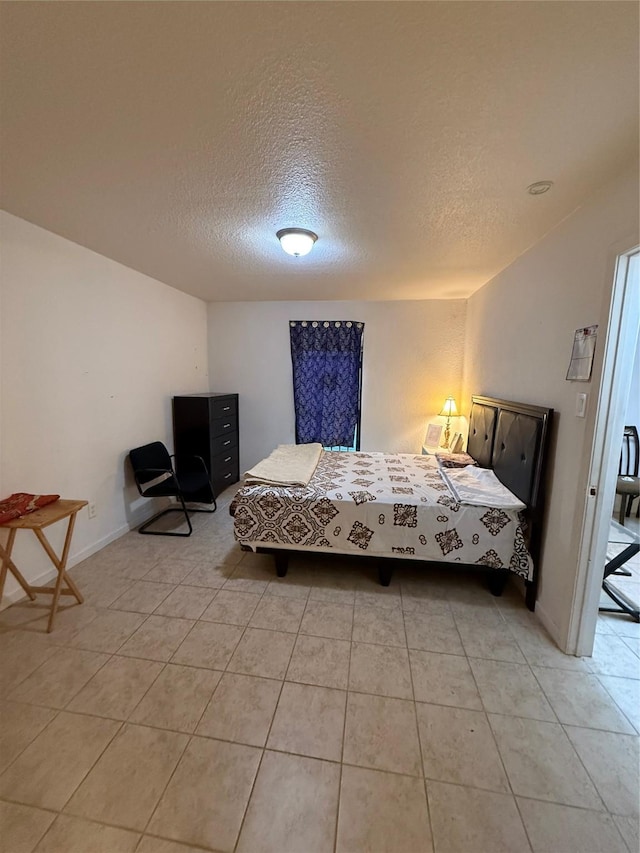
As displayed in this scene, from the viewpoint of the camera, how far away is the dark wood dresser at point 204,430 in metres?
3.55

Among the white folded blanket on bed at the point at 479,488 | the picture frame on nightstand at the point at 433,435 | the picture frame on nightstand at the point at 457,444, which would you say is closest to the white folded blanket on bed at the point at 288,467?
the white folded blanket on bed at the point at 479,488

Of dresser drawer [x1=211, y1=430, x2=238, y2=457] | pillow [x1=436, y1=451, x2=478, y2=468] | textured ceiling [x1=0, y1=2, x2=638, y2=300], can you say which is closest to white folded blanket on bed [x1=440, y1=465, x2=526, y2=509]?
pillow [x1=436, y1=451, x2=478, y2=468]

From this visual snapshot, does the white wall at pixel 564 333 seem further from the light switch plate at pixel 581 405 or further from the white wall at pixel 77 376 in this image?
the white wall at pixel 77 376

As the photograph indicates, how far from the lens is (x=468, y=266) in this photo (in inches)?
108

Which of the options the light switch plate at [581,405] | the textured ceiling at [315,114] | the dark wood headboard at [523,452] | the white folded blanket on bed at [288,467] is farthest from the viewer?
the white folded blanket on bed at [288,467]

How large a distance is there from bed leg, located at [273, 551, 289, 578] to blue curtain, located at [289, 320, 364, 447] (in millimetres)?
2027

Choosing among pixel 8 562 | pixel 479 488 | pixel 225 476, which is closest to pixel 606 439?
pixel 479 488

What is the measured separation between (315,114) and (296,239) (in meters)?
0.93

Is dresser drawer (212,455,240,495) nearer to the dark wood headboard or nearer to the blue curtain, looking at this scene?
the blue curtain

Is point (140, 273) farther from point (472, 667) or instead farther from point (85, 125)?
point (472, 667)

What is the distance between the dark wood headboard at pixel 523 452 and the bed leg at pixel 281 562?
1569 millimetres

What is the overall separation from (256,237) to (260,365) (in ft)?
6.96

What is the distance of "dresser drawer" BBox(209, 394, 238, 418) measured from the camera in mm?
3616

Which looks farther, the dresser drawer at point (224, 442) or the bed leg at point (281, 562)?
the dresser drawer at point (224, 442)
